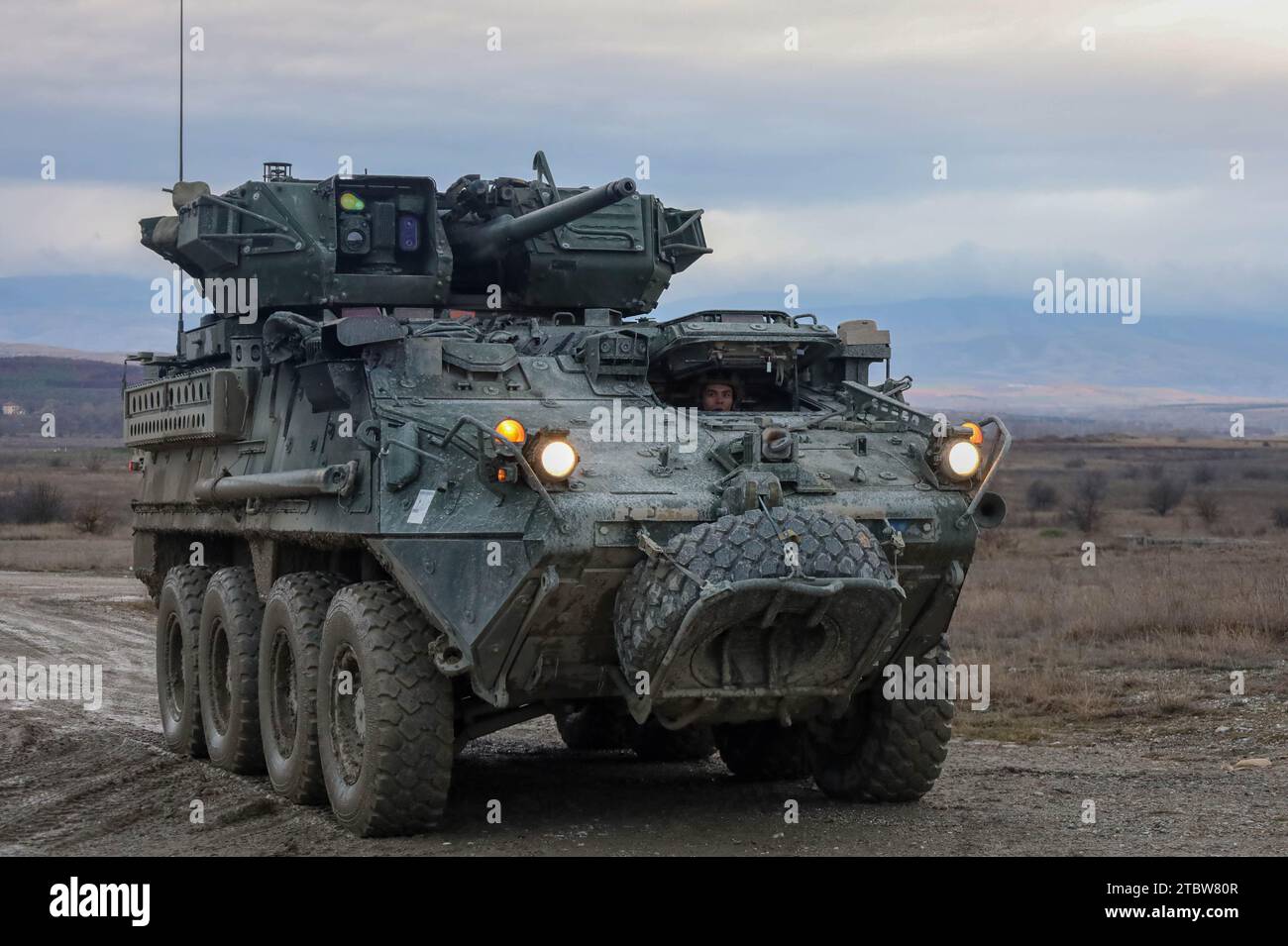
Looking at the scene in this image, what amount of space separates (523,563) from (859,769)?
2.90m

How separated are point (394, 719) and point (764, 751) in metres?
3.37

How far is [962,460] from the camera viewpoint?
35.1 ft

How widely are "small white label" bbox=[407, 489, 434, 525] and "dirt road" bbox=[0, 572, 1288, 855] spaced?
1674 mm

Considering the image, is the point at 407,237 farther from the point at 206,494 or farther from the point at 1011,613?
the point at 1011,613

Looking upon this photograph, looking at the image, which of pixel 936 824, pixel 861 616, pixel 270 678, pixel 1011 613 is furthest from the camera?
pixel 1011 613

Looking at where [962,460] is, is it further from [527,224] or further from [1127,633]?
[1127,633]

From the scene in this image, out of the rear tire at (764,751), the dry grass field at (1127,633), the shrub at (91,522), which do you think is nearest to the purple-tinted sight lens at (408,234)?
the rear tire at (764,751)

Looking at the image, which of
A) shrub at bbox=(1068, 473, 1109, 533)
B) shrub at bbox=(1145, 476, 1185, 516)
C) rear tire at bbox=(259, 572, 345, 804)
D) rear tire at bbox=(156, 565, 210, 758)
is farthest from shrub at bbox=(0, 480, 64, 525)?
rear tire at bbox=(259, 572, 345, 804)

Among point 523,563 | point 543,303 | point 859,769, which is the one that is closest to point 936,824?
point 859,769

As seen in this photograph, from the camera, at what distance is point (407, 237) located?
44.1 ft
